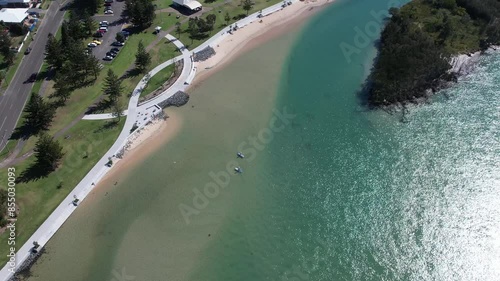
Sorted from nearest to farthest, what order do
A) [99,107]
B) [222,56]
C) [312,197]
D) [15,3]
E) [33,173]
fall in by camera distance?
[312,197] < [33,173] < [99,107] < [222,56] < [15,3]

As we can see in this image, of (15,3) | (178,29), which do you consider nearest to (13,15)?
(15,3)

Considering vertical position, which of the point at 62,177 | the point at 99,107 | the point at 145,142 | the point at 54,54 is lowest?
the point at 62,177

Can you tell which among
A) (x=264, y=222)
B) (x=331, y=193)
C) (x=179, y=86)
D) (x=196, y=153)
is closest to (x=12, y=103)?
(x=179, y=86)

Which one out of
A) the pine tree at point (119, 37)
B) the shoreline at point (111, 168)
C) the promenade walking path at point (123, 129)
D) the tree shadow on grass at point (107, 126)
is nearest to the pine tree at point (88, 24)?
the pine tree at point (119, 37)

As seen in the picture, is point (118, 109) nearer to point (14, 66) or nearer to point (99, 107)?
point (99, 107)

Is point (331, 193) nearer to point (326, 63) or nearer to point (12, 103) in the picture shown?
point (326, 63)

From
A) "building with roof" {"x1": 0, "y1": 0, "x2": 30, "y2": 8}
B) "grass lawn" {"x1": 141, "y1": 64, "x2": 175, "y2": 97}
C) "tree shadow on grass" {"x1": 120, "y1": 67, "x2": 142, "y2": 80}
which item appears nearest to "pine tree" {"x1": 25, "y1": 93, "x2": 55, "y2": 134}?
"tree shadow on grass" {"x1": 120, "y1": 67, "x2": 142, "y2": 80}
